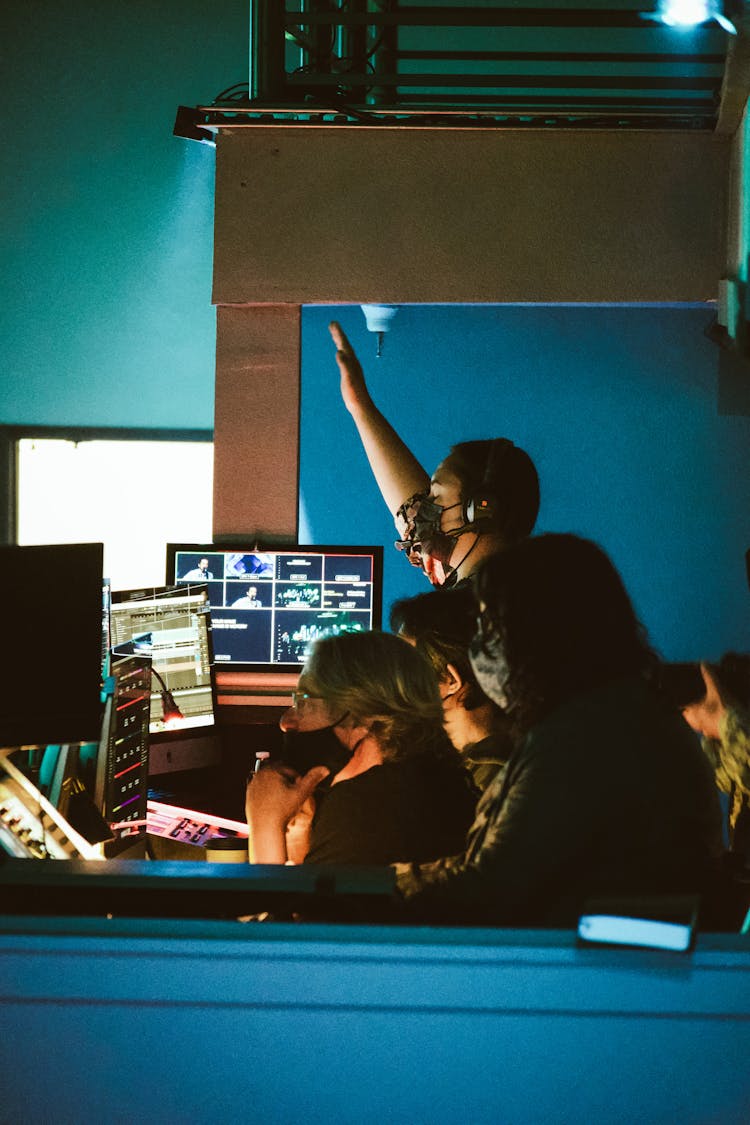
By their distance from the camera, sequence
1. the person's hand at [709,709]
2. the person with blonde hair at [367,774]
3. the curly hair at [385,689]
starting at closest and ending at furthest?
the person with blonde hair at [367,774]
the curly hair at [385,689]
the person's hand at [709,709]

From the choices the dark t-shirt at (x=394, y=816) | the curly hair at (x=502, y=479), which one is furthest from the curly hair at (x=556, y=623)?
the curly hair at (x=502, y=479)

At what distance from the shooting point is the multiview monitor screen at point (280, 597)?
3.46m

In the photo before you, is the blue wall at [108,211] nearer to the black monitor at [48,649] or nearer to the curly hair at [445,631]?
the curly hair at [445,631]

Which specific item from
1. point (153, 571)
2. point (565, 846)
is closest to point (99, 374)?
point (153, 571)

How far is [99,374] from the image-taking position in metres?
6.55

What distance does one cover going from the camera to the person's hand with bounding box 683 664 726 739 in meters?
2.77

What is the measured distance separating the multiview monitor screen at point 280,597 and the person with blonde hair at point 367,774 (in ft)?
3.96

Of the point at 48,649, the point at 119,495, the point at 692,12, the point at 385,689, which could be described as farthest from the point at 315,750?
the point at 119,495

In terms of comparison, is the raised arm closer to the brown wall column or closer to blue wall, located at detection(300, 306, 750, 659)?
blue wall, located at detection(300, 306, 750, 659)

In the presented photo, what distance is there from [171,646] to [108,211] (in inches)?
167

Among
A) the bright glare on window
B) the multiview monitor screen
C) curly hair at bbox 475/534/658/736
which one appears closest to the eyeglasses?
curly hair at bbox 475/534/658/736

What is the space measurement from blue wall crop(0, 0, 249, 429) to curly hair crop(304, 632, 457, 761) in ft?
15.2

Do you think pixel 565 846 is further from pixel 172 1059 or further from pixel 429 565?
pixel 429 565

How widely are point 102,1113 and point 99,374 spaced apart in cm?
607
